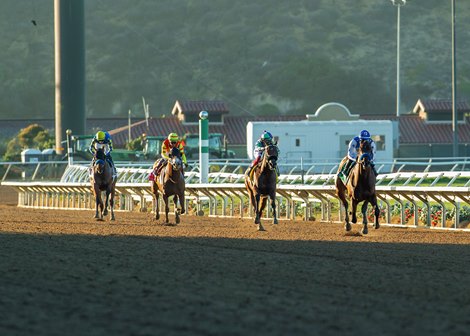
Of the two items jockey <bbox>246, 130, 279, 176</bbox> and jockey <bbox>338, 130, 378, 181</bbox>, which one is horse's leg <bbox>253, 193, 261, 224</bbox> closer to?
jockey <bbox>246, 130, 279, 176</bbox>

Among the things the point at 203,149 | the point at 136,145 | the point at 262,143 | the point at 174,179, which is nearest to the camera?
the point at 262,143

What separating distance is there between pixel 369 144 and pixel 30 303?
960 cm

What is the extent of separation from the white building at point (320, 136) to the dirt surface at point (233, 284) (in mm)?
31367

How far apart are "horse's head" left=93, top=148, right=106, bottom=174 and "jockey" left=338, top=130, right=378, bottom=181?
5228 millimetres

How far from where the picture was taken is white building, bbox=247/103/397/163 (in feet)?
162

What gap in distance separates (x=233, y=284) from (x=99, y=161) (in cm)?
1241

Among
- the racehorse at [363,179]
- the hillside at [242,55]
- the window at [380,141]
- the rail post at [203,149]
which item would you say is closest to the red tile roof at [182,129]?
the window at [380,141]

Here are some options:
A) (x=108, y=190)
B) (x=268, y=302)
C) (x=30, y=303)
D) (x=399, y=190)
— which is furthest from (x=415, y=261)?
(x=108, y=190)

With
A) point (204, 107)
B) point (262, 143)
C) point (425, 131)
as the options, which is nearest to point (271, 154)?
point (262, 143)

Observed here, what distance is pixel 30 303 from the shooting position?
9.26 metres

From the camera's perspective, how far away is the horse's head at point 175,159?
2141cm

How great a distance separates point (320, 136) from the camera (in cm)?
5019

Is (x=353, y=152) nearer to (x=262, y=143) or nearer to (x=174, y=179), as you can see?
(x=262, y=143)

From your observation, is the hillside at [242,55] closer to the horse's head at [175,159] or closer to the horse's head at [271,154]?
the horse's head at [175,159]
